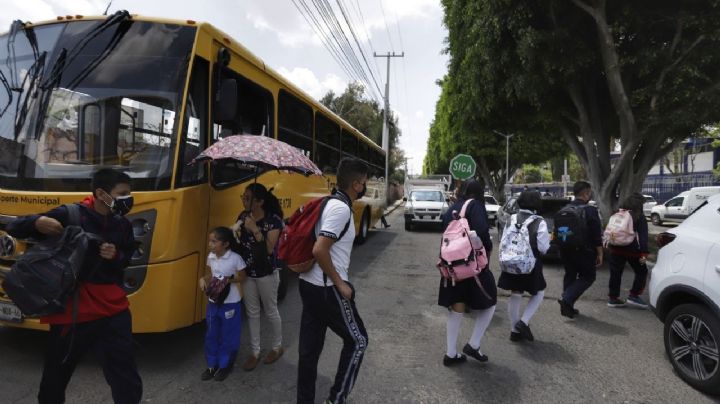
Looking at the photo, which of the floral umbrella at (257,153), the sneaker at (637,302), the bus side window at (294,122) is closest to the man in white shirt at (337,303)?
the floral umbrella at (257,153)

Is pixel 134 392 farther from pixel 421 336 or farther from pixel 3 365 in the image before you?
pixel 421 336

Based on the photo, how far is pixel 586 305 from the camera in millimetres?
5953

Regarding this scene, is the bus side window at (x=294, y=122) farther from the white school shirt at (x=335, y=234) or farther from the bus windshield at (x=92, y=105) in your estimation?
the white school shirt at (x=335, y=234)

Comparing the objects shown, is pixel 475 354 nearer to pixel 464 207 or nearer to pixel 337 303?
pixel 464 207

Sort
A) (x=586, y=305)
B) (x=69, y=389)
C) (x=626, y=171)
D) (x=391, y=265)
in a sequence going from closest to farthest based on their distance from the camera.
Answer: (x=69, y=389) < (x=586, y=305) < (x=391, y=265) < (x=626, y=171)

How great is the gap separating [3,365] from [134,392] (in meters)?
1.93

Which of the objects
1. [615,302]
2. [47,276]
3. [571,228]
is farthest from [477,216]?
[615,302]

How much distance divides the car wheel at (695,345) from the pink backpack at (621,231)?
2011 millimetres

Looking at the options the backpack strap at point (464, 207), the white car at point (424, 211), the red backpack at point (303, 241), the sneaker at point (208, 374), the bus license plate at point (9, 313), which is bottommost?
the sneaker at point (208, 374)

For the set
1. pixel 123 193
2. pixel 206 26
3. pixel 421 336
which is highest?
pixel 206 26

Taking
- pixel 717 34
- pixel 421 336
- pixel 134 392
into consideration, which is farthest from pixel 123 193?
pixel 717 34

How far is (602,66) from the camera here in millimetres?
10867

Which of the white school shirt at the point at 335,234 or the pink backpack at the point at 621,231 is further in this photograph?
the pink backpack at the point at 621,231

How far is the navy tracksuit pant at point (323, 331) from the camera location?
2607 millimetres
